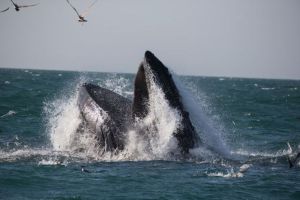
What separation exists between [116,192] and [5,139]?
852 centimetres

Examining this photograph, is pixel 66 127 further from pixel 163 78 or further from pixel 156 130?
pixel 163 78

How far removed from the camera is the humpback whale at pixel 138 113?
487 inches

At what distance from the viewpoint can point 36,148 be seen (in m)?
15.7

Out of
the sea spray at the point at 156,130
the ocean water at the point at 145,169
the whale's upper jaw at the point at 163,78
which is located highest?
the whale's upper jaw at the point at 163,78

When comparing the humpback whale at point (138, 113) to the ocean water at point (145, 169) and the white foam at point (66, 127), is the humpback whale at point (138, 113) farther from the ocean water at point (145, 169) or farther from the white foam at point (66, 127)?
the white foam at point (66, 127)

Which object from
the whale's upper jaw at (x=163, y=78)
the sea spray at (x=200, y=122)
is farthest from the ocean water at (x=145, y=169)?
the whale's upper jaw at (x=163, y=78)

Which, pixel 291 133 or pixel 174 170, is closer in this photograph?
pixel 174 170

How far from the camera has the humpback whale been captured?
1237cm

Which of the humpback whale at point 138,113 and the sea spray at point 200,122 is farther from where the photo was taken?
the sea spray at point 200,122

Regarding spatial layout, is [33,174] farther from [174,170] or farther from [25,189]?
[174,170]

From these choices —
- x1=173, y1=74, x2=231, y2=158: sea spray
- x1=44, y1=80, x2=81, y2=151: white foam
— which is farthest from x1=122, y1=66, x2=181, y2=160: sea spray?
x1=44, y1=80, x2=81, y2=151: white foam

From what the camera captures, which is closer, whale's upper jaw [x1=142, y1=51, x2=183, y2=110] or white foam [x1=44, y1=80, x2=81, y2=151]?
whale's upper jaw [x1=142, y1=51, x2=183, y2=110]

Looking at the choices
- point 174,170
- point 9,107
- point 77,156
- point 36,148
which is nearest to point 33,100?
point 9,107

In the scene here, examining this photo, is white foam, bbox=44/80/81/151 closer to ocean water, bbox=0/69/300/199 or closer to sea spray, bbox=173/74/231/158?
ocean water, bbox=0/69/300/199
